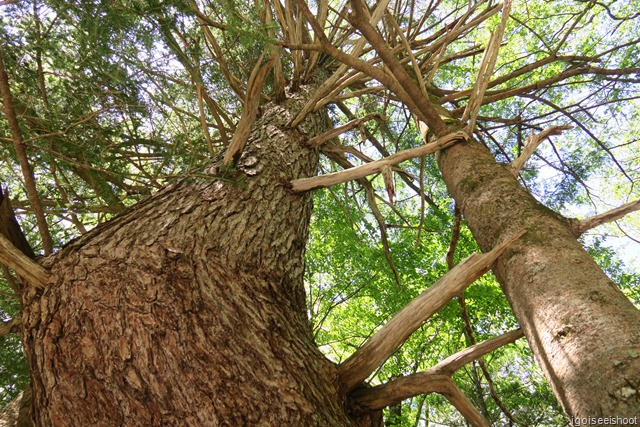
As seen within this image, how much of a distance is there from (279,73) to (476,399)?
21.2 ft

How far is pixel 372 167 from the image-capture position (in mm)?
2031

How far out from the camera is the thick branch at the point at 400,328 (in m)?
1.49

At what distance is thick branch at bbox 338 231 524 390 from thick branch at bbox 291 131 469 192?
637 mm

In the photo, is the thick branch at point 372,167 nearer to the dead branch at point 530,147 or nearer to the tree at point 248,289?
the tree at point 248,289

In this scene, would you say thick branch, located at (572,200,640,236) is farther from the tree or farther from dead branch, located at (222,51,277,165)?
dead branch, located at (222,51,277,165)

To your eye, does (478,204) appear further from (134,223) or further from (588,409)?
(134,223)

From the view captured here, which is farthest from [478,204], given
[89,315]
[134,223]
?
[89,315]

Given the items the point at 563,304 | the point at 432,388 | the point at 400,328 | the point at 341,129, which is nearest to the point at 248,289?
the point at 400,328

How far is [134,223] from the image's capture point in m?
1.67

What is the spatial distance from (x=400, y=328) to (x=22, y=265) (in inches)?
52.2

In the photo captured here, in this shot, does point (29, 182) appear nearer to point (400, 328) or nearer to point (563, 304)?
point (400, 328)

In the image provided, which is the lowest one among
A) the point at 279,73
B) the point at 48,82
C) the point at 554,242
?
the point at 554,242

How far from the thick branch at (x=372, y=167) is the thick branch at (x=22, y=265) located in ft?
→ 4.11

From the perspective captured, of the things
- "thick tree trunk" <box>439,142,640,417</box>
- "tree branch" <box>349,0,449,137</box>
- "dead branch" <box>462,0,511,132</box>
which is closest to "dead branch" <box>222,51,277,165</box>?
"tree branch" <box>349,0,449,137</box>
